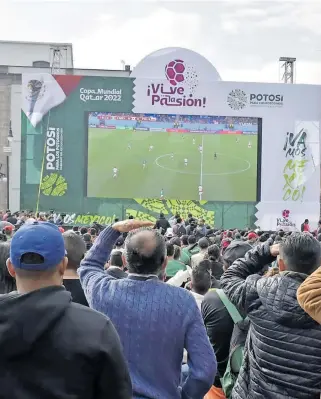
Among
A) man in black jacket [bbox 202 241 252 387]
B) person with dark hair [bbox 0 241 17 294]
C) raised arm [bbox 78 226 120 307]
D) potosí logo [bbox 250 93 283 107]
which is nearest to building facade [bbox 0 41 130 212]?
potosí logo [bbox 250 93 283 107]

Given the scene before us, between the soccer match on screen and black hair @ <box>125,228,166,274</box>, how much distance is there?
52.0 feet

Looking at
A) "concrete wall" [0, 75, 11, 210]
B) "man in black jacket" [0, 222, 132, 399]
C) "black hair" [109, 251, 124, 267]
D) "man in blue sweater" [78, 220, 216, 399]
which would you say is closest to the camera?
"man in black jacket" [0, 222, 132, 399]

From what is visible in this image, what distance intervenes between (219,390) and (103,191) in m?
15.3

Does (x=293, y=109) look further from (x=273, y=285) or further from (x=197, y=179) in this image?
(x=273, y=285)

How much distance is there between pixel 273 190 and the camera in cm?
1861

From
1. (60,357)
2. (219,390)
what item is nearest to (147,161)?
(219,390)

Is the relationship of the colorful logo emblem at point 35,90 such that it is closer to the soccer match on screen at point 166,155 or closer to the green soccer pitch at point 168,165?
the soccer match on screen at point 166,155

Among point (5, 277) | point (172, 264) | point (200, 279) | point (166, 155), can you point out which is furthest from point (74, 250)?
point (166, 155)

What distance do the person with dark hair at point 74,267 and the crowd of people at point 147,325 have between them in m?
0.02

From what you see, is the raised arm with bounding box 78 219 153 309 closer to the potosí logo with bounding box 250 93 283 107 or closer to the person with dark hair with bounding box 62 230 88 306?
the person with dark hair with bounding box 62 230 88 306

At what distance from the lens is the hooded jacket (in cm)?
147

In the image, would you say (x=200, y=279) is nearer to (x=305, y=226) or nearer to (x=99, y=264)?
(x=99, y=264)

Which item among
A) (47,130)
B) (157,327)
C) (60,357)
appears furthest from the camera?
(47,130)

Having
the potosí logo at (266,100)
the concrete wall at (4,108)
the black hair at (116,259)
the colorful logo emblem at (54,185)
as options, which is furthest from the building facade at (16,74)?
the black hair at (116,259)
